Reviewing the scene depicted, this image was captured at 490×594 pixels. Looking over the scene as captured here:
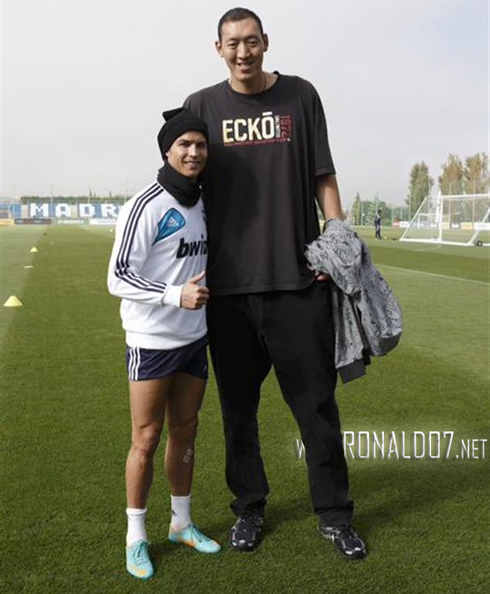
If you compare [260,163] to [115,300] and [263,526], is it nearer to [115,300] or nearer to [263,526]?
[263,526]

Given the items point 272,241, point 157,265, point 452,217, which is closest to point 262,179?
point 272,241

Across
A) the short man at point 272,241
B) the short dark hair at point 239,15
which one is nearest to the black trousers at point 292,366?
the short man at point 272,241

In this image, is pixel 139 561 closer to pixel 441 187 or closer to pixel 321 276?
pixel 321 276

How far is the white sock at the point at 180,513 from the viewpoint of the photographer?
3104 mm

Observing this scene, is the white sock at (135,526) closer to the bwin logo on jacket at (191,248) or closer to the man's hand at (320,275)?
the bwin logo on jacket at (191,248)

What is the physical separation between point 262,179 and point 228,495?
1.71m

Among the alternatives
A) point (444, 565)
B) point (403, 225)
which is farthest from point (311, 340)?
point (403, 225)

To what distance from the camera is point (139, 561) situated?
2.84 meters

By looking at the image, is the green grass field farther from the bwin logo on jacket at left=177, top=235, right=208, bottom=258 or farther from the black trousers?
the bwin logo on jacket at left=177, top=235, right=208, bottom=258

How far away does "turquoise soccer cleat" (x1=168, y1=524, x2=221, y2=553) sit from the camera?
304 centimetres

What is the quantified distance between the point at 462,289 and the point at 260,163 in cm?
1028

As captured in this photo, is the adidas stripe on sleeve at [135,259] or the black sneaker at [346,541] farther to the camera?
the black sneaker at [346,541]

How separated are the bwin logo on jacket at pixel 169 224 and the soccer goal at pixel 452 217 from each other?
29.9 meters

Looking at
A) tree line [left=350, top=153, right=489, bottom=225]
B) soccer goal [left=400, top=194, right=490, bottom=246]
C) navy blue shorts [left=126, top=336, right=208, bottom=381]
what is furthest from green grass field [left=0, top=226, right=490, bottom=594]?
tree line [left=350, top=153, right=489, bottom=225]
